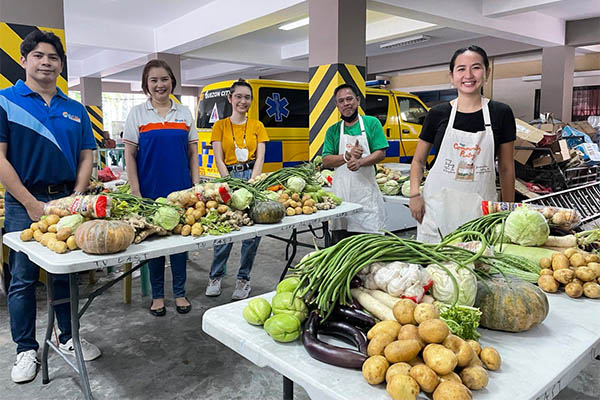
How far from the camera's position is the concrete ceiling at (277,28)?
7.62m

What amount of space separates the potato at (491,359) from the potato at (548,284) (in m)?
0.64

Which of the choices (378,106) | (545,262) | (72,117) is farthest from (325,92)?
(545,262)

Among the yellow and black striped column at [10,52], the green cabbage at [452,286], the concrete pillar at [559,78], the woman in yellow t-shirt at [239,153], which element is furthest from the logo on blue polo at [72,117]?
the concrete pillar at [559,78]

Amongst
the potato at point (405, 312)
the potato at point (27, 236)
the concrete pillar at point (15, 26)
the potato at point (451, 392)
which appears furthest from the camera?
the concrete pillar at point (15, 26)

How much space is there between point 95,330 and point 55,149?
4.80ft

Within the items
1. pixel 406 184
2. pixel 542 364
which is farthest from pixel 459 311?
pixel 406 184

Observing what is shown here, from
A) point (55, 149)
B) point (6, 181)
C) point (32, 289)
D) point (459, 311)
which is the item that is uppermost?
point (55, 149)

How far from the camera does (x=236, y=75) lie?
17984 mm

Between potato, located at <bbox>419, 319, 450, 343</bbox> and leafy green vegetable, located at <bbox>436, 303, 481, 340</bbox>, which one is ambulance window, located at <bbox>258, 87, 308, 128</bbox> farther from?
potato, located at <bbox>419, 319, 450, 343</bbox>

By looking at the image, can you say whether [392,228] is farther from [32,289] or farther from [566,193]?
[32,289]

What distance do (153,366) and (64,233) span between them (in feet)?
3.55

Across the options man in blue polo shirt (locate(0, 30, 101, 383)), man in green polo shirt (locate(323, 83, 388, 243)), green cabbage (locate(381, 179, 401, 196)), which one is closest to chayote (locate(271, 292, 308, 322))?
man in blue polo shirt (locate(0, 30, 101, 383))

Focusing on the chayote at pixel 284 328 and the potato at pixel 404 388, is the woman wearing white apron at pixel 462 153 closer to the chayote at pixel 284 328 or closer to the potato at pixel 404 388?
the chayote at pixel 284 328

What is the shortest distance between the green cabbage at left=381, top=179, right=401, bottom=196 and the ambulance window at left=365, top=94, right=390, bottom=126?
9.42 feet
